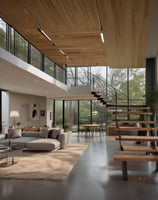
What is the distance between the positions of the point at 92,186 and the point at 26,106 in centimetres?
1142

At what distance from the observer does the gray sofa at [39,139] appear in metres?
A: 8.98

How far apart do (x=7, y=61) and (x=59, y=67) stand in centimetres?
818

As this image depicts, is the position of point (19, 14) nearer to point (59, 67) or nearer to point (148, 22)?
point (148, 22)

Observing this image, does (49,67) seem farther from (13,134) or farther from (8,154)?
(8,154)

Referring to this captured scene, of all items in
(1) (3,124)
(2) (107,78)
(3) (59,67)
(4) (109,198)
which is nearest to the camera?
(4) (109,198)

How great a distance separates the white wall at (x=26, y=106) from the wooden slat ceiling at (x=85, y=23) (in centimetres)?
396

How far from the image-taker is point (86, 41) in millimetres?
10289

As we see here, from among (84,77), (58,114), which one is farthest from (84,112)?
(84,77)

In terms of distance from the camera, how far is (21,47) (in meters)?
9.12

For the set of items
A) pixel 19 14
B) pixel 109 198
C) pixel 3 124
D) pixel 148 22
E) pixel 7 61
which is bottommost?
pixel 109 198

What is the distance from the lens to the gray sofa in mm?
8977

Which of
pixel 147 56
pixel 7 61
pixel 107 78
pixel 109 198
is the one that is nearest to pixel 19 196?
pixel 109 198

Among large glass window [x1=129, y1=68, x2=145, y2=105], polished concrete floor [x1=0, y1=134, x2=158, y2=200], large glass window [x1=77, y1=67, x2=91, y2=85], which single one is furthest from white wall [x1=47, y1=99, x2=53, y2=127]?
polished concrete floor [x1=0, y1=134, x2=158, y2=200]

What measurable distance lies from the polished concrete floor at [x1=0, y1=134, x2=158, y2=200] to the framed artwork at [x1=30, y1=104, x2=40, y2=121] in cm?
999
